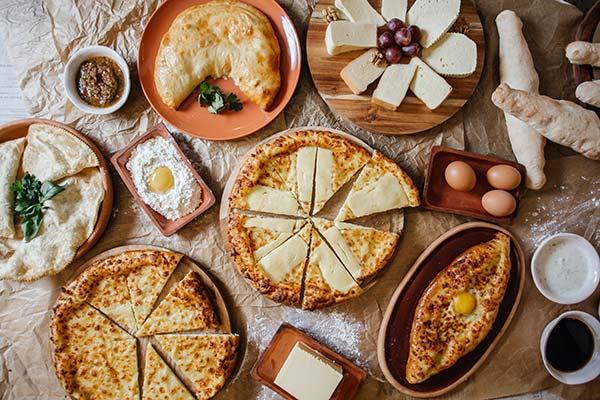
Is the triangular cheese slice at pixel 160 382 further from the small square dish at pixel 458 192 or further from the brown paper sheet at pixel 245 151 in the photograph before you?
the small square dish at pixel 458 192

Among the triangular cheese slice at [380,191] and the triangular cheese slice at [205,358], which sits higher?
the triangular cheese slice at [380,191]

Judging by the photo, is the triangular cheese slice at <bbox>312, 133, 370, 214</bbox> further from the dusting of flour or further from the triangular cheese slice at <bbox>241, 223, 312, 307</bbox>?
the dusting of flour

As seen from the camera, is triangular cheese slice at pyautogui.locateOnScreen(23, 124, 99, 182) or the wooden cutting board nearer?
triangular cheese slice at pyautogui.locateOnScreen(23, 124, 99, 182)

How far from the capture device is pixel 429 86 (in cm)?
521

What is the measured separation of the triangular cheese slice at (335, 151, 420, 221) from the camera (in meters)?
5.12

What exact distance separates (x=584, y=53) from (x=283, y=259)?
10.8 feet

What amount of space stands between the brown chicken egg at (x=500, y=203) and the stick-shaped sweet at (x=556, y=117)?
68cm

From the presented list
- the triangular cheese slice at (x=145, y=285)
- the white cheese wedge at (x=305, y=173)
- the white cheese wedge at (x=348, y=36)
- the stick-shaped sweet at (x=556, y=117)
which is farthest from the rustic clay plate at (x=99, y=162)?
the stick-shaped sweet at (x=556, y=117)

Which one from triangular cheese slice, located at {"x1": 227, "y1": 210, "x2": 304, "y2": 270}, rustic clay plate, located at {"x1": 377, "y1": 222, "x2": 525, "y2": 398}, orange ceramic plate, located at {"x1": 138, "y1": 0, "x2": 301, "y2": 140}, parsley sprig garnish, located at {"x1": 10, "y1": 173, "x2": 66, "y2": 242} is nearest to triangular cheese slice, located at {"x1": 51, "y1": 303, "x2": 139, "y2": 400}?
parsley sprig garnish, located at {"x1": 10, "y1": 173, "x2": 66, "y2": 242}

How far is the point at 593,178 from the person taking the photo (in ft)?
17.9

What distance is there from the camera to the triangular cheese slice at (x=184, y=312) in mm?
5012

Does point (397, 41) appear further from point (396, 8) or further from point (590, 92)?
point (590, 92)

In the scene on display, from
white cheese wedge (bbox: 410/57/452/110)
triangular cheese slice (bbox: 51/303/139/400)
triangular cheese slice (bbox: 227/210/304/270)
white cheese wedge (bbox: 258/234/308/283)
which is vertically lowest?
triangular cheese slice (bbox: 51/303/139/400)

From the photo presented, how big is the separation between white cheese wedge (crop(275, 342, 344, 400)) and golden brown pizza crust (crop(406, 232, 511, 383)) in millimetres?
727
